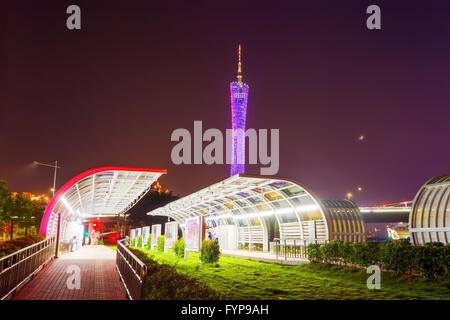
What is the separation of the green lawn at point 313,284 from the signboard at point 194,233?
350 cm

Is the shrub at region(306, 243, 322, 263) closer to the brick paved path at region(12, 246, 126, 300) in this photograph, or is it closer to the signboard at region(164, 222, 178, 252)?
the brick paved path at region(12, 246, 126, 300)

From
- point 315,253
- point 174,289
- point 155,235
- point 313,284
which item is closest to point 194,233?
point 315,253

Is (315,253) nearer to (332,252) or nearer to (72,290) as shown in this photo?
(332,252)

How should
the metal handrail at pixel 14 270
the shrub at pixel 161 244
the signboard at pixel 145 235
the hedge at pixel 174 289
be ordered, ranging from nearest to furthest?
the hedge at pixel 174 289
the metal handrail at pixel 14 270
the shrub at pixel 161 244
the signboard at pixel 145 235

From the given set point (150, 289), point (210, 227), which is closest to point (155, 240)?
point (210, 227)

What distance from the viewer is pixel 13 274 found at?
8.55m

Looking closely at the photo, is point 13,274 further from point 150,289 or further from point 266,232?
point 266,232

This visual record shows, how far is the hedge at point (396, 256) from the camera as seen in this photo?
381 inches

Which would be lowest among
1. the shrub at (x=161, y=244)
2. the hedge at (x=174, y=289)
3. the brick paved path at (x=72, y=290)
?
the shrub at (x=161, y=244)

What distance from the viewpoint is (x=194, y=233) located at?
18938 mm

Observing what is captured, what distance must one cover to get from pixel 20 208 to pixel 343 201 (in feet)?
80.8

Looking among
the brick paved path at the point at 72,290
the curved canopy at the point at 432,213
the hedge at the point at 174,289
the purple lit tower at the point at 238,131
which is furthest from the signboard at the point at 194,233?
the purple lit tower at the point at 238,131

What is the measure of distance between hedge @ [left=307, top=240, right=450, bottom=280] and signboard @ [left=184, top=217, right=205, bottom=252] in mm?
5981

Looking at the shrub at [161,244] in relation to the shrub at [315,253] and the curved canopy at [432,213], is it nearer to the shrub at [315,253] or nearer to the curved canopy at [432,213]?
the shrub at [315,253]
